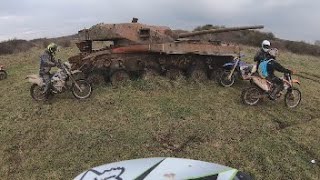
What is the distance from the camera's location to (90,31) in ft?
56.2

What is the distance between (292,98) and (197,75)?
142 inches

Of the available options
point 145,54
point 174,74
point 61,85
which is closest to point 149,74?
point 145,54

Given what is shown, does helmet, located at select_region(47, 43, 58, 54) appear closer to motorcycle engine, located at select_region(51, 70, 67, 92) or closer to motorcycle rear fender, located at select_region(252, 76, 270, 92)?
motorcycle engine, located at select_region(51, 70, 67, 92)

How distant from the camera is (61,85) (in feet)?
50.2

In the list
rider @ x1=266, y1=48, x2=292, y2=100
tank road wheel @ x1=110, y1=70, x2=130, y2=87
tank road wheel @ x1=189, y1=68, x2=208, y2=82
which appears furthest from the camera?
tank road wheel @ x1=189, y1=68, x2=208, y2=82

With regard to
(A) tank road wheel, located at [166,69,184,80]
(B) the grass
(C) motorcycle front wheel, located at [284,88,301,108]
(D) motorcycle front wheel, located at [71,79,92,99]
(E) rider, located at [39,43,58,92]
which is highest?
(E) rider, located at [39,43,58,92]

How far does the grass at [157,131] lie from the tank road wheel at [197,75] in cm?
40

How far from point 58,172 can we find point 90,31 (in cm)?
741

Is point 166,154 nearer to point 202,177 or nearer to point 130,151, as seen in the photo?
point 130,151

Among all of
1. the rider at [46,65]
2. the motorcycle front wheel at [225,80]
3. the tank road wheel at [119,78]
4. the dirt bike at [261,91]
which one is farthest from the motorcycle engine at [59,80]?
the dirt bike at [261,91]

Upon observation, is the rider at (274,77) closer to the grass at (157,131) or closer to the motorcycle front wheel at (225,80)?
the grass at (157,131)

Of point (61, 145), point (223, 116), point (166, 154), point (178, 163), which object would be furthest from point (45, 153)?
point (178, 163)

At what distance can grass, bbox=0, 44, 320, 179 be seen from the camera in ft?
37.4

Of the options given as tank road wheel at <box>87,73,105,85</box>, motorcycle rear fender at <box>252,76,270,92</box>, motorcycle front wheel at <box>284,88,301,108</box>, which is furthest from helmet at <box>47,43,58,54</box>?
motorcycle front wheel at <box>284,88,301,108</box>
